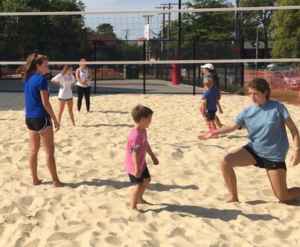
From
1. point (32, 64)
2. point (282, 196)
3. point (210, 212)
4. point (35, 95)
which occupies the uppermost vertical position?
point (32, 64)

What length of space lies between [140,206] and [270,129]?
1370 mm

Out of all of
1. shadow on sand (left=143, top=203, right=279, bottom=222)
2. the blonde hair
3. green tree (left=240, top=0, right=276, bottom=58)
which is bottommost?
shadow on sand (left=143, top=203, right=279, bottom=222)

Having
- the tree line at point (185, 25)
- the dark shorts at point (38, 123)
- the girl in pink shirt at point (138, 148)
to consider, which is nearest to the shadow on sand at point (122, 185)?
the dark shorts at point (38, 123)

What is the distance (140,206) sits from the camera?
13.6 ft

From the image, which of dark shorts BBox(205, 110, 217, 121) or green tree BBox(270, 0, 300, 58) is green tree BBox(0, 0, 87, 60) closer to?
dark shorts BBox(205, 110, 217, 121)

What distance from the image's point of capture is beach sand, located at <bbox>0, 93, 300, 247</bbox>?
11.3 feet

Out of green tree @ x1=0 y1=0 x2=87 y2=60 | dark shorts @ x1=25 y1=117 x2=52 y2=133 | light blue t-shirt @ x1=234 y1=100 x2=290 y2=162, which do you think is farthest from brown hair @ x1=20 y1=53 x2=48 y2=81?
green tree @ x1=0 y1=0 x2=87 y2=60

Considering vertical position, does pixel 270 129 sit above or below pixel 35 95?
below

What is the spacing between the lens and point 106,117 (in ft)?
33.4

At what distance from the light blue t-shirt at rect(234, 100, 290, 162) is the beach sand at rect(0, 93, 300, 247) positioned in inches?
21.4

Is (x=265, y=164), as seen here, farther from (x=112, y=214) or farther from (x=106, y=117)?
(x=106, y=117)

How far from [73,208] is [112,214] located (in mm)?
391

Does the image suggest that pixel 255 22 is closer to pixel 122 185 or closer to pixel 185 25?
pixel 185 25

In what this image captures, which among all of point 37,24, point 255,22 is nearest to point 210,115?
point 37,24
